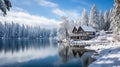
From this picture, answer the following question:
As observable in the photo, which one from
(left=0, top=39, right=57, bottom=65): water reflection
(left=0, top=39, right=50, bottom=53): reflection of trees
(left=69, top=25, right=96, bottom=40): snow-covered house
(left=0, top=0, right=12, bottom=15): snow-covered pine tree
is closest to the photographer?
(left=0, top=0, right=12, bottom=15): snow-covered pine tree

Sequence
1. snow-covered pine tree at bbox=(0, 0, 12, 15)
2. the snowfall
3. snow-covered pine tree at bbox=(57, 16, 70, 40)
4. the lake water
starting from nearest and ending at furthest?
snow-covered pine tree at bbox=(0, 0, 12, 15) < the snowfall < the lake water < snow-covered pine tree at bbox=(57, 16, 70, 40)

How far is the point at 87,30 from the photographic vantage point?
6975 centimetres

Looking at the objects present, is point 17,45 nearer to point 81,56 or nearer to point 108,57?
point 81,56

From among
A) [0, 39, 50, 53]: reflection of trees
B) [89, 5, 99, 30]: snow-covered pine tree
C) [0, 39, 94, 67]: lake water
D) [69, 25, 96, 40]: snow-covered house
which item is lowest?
[0, 39, 94, 67]: lake water

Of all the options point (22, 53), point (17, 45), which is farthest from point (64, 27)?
point (22, 53)

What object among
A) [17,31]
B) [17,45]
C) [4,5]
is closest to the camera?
[4,5]

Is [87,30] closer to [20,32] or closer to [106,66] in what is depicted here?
[106,66]

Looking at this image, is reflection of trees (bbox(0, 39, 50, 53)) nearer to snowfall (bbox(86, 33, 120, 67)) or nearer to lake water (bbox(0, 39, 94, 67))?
lake water (bbox(0, 39, 94, 67))

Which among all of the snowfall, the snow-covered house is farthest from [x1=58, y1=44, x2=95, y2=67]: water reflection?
the snow-covered house

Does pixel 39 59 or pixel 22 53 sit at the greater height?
pixel 22 53

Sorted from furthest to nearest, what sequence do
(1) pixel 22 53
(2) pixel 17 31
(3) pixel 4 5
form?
(2) pixel 17 31, (1) pixel 22 53, (3) pixel 4 5

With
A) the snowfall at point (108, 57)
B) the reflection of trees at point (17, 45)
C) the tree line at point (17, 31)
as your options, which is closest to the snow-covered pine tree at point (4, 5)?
the snowfall at point (108, 57)

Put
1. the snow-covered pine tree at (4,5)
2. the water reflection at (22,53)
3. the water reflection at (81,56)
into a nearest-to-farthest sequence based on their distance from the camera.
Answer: the snow-covered pine tree at (4,5) → the water reflection at (81,56) → the water reflection at (22,53)

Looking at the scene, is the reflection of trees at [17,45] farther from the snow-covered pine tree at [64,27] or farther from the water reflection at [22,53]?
the snow-covered pine tree at [64,27]
